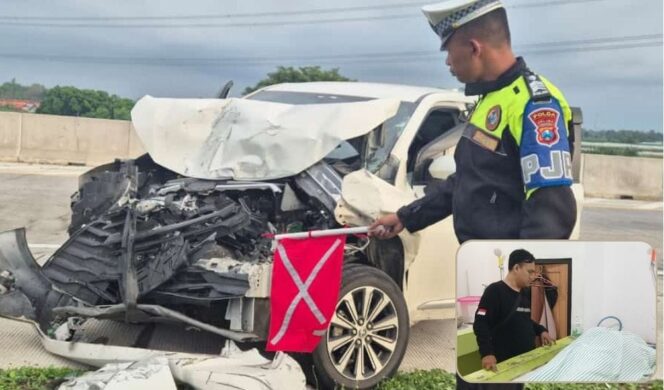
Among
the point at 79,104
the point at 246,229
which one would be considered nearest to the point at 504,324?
the point at 246,229

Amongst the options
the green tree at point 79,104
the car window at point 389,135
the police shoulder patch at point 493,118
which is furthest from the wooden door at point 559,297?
the green tree at point 79,104

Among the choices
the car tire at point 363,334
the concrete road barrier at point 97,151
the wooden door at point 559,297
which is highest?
the concrete road barrier at point 97,151

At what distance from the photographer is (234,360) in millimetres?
4055

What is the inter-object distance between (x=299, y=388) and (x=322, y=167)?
1.50m

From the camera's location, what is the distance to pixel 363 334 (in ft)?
14.4

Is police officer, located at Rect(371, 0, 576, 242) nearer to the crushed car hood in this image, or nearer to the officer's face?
the officer's face

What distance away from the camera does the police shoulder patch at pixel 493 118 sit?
9.25ft

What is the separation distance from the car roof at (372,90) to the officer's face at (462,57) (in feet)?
8.58

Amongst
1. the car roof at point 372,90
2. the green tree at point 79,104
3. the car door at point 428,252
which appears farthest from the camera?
the green tree at point 79,104

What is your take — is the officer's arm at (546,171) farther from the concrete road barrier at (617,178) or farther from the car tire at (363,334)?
the concrete road barrier at (617,178)

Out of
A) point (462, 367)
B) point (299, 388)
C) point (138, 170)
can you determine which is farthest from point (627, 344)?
point (138, 170)

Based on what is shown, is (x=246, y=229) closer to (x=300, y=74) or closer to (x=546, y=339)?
(x=546, y=339)

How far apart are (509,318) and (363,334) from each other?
2.07 meters

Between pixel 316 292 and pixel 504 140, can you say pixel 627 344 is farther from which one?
pixel 316 292
